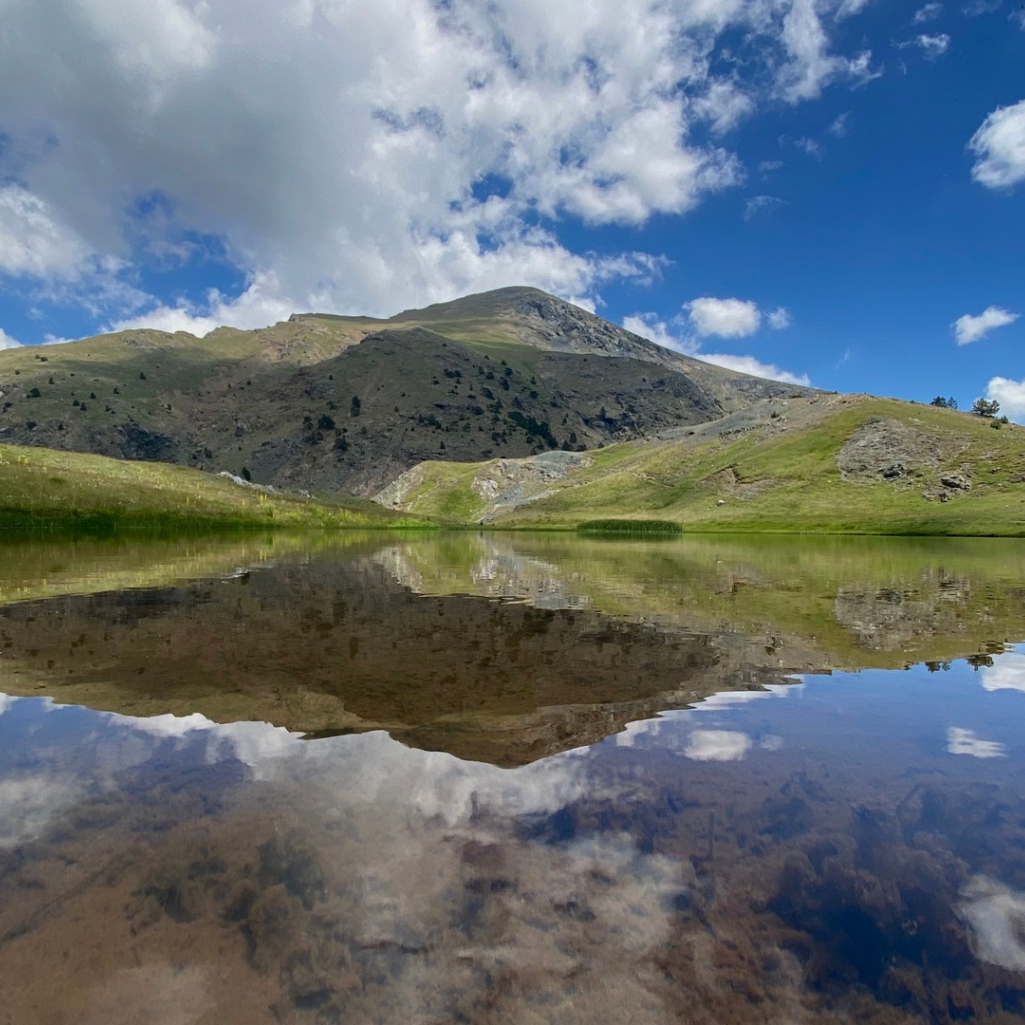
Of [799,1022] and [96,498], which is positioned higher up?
[96,498]

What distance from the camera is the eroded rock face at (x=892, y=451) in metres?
128

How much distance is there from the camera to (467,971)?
4.29 m

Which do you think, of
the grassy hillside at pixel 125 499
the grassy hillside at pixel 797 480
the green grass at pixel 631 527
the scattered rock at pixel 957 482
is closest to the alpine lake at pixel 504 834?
the grassy hillside at pixel 125 499

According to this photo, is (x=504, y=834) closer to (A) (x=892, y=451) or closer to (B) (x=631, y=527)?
(B) (x=631, y=527)

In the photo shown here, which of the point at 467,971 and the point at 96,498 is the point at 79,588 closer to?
the point at 467,971

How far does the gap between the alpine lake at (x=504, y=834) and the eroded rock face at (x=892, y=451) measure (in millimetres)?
133340

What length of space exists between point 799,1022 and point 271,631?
46.5ft

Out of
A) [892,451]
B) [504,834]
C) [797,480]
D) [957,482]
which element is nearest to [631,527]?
[797,480]

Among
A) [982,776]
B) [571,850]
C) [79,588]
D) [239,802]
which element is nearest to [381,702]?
[239,802]

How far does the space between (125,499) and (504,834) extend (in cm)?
8928

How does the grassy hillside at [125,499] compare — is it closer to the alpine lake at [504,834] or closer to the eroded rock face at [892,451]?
the alpine lake at [504,834]

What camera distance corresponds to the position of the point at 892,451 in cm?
13350

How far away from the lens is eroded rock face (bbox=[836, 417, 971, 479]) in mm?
127812

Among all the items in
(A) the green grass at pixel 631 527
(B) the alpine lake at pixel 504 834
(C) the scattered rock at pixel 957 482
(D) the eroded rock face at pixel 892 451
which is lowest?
(B) the alpine lake at pixel 504 834
